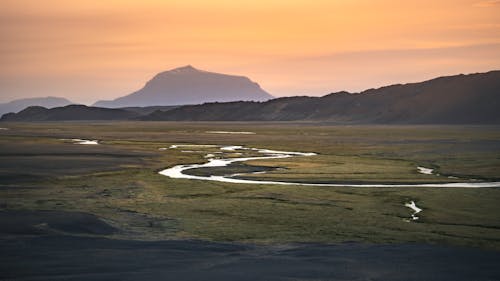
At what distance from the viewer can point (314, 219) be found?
85.5 ft

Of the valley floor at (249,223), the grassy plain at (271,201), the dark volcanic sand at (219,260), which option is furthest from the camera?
the grassy plain at (271,201)

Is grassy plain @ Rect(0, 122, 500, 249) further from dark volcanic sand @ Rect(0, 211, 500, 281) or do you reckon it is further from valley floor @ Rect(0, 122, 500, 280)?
dark volcanic sand @ Rect(0, 211, 500, 281)

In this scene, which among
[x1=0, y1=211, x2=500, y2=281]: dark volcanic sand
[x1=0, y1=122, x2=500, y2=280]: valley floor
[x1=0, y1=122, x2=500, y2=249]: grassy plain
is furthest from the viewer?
[x1=0, y1=122, x2=500, y2=249]: grassy plain

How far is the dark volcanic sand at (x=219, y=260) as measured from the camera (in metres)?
16.8

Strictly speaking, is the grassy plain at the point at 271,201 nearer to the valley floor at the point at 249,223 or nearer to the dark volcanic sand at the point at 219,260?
the valley floor at the point at 249,223

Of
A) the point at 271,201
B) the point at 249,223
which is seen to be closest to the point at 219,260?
the point at 249,223

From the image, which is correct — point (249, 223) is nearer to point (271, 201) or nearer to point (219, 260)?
point (271, 201)

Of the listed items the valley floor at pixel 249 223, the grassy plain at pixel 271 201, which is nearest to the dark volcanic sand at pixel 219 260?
the valley floor at pixel 249 223

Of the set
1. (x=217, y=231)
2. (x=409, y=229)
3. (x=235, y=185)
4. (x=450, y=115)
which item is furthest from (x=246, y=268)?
(x=450, y=115)

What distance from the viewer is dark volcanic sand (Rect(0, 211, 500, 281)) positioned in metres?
16.8

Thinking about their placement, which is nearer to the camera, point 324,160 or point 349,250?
point 349,250

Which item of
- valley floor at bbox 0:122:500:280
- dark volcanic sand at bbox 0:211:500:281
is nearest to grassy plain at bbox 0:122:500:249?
valley floor at bbox 0:122:500:280

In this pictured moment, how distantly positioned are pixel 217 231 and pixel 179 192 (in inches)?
451

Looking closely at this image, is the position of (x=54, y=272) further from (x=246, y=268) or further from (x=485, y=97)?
(x=485, y=97)
